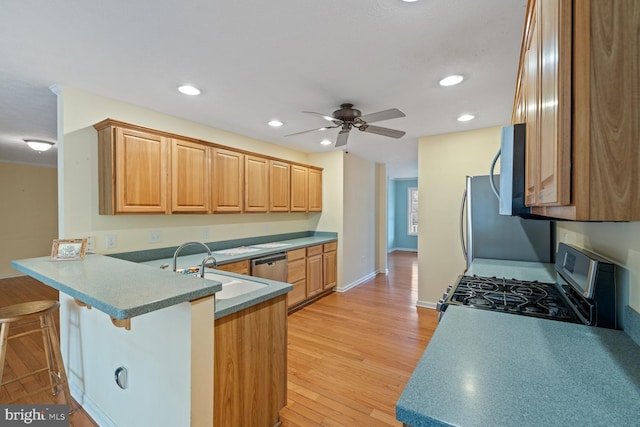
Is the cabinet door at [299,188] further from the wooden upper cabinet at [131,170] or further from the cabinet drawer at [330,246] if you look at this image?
the wooden upper cabinet at [131,170]

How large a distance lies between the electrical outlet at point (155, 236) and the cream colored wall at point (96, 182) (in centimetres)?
3

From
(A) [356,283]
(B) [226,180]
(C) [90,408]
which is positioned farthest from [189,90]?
(A) [356,283]

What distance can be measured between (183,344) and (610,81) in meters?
1.61

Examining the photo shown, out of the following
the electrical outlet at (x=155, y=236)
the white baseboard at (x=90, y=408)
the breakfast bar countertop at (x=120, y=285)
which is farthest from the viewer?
the electrical outlet at (x=155, y=236)

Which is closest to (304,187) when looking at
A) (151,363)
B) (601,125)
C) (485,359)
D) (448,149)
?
(448,149)

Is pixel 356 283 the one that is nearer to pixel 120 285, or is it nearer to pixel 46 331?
pixel 46 331

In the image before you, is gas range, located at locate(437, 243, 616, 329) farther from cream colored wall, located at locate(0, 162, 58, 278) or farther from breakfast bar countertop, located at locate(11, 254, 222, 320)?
cream colored wall, located at locate(0, 162, 58, 278)

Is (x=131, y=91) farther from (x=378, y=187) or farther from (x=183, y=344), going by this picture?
(x=378, y=187)

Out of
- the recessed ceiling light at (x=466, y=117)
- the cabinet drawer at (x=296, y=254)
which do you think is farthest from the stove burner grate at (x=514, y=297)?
the cabinet drawer at (x=296, y=254)

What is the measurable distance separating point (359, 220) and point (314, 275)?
5.19ft

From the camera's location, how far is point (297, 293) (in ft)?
12.6

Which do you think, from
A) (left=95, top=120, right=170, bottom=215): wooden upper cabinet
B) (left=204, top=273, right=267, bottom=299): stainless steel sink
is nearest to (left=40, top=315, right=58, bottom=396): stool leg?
(left=95, top=120, right=170, bottom=215): wooden upper cabinet

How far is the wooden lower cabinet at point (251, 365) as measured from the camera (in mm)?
1413

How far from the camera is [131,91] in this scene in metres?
2.34
